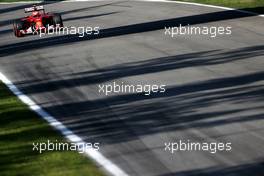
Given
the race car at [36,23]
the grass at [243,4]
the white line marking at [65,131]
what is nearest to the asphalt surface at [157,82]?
the white line marking at [65,131]

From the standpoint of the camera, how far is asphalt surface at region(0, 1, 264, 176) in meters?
11.3

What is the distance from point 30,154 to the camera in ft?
38.8

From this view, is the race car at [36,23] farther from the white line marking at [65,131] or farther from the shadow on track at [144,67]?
the white line marking at [65,131]

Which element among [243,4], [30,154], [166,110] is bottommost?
[243,4]

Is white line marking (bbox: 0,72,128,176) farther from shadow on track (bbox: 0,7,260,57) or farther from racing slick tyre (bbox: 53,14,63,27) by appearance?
racing slick tyre (bbox: 53,14,63,27)

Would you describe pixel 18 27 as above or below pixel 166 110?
below

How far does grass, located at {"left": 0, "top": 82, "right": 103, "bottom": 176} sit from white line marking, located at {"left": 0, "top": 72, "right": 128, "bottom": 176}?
0.48ft

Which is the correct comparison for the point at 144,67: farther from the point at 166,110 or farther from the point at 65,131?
the point at 65,131

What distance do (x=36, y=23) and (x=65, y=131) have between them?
1463 cm

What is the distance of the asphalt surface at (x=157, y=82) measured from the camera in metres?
11.3

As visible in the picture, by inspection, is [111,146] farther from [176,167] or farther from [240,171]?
[240,171]

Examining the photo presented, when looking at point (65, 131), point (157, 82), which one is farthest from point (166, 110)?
point (157, 82)

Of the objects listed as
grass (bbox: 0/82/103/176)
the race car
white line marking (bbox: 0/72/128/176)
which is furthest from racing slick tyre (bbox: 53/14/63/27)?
grass (bbox: 0/82/103/176)

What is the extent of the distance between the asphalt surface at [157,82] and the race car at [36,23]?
0.41m
